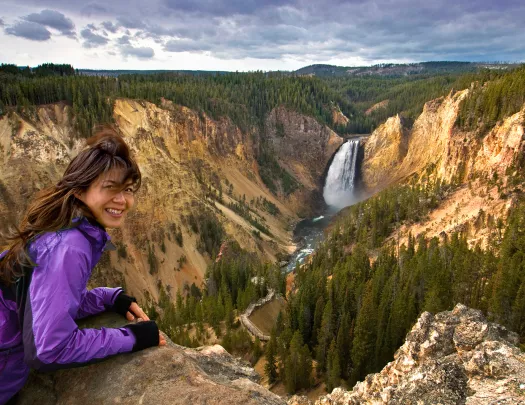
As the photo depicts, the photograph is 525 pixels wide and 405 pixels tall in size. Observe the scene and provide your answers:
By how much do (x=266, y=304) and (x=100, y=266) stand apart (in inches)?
865

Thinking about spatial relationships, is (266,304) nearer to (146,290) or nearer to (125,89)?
(146,290)

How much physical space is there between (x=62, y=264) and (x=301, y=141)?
104642mm

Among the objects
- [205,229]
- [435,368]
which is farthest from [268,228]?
[435,368]

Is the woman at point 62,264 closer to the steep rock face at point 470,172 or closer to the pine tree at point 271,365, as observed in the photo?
the pine tree at point 271,365

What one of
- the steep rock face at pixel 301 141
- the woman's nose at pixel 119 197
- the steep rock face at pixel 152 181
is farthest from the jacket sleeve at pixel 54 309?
the steep rock face at pixel 301 141

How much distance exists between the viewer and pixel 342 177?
9975 centimetres

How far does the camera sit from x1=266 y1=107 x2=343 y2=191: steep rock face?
104 m

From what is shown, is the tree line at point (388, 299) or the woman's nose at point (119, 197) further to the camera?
the tree line at point (388, 299)

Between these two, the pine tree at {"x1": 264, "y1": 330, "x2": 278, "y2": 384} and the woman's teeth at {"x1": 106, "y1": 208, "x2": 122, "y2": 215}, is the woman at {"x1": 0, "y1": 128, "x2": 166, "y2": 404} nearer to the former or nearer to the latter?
the woman's teeth at {"x1": 106, "y1": 208, "x2": 122, "y2": 215}

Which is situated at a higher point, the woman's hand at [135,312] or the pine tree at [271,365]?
the woman's hand at [135,312]

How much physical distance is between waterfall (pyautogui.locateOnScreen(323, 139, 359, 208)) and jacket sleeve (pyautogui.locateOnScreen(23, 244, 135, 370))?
93.9 m

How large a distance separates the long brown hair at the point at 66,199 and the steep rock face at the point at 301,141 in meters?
99.1

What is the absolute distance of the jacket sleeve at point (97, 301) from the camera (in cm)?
509

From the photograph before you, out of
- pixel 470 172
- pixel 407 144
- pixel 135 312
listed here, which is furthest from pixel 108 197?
pixel 407 144
